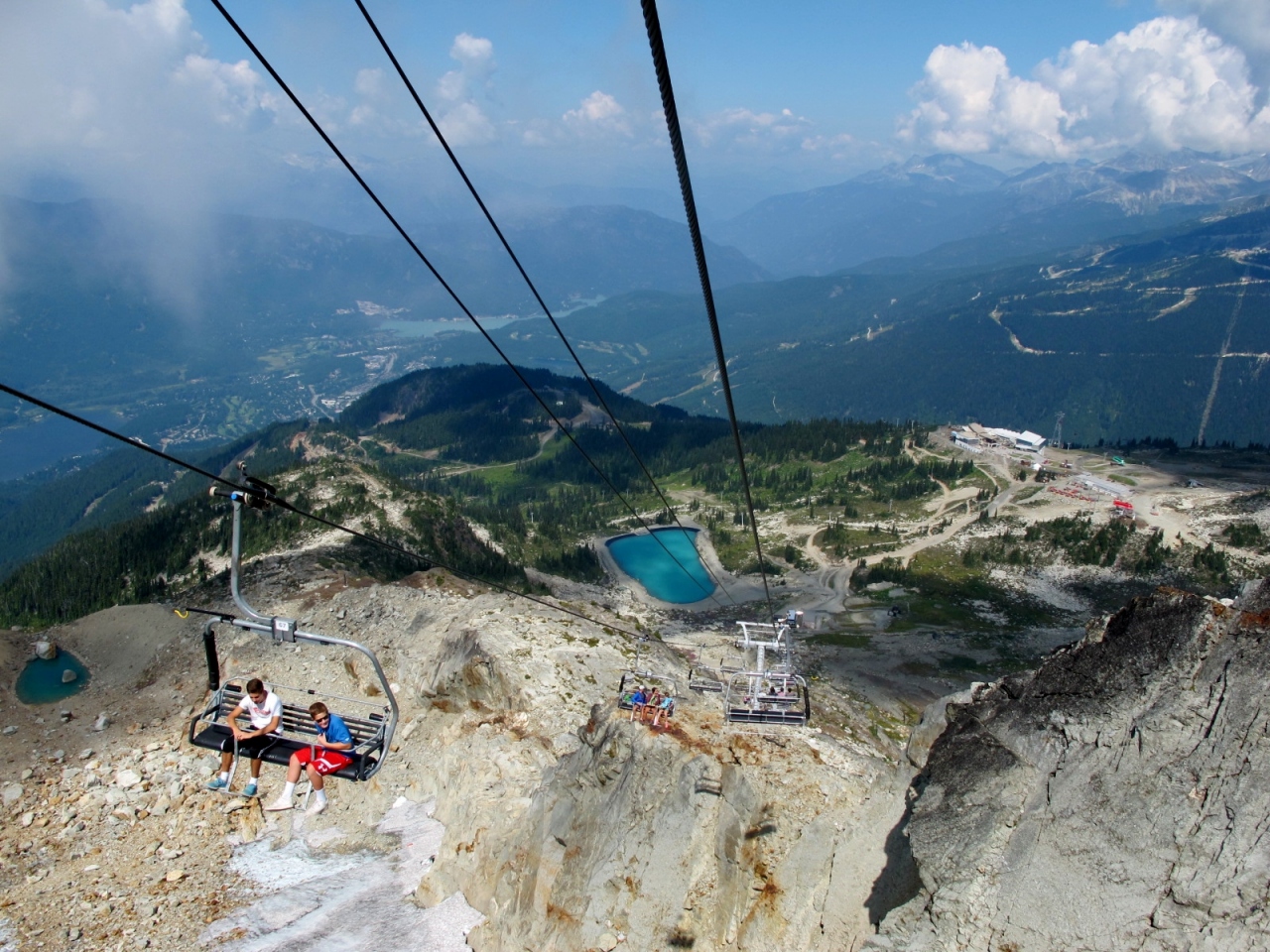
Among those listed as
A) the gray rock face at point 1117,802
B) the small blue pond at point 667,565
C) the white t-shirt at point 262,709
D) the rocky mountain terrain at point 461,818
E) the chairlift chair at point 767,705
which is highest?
the gray rock face at point 1117,802

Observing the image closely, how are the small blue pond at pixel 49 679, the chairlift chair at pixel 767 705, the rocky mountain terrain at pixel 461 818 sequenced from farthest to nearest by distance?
1. the small blue pond at pixel 49 679
2. the chairlift chair at pixel 767 705
3. the rocky mountain terrain at pixel 461 818

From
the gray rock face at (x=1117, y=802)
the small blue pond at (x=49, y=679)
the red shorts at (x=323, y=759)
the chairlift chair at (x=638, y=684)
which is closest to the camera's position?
the gray rock face at (x=1117, y=802)

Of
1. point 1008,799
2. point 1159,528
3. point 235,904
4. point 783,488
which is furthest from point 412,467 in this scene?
point 1008,799

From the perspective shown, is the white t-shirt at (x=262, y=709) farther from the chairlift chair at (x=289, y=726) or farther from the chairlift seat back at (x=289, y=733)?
the chairlift seat back at (x=289, y=733)

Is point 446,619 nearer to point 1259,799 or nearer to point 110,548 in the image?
point 1259,799

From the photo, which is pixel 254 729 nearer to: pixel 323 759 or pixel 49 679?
pixel 323 759

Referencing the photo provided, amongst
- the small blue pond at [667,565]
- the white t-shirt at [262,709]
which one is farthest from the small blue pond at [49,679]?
the small blue pond at [667,565]

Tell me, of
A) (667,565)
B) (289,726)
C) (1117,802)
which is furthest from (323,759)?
(667,565)

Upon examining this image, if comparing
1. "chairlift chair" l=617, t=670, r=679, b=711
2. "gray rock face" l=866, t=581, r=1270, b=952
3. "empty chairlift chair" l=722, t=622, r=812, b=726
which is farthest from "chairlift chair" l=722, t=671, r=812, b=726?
"gray rock face" l=866, t=581, r=1270, b=952
